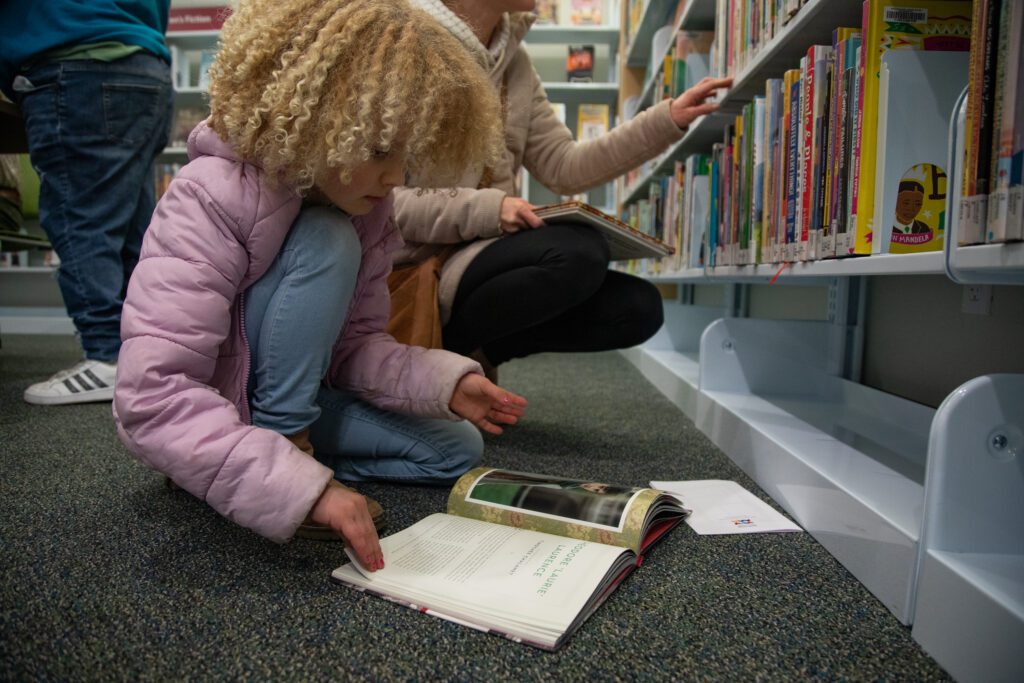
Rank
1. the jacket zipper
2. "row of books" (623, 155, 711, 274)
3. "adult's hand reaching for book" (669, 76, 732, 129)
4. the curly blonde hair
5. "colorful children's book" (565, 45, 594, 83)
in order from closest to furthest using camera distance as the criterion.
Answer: the curly blonde hair < the jacket zipper < "adult's hand reaching for book" (669, 76, 732, 129) < "row of books" (623, 155, 711, 274) < "colorful children's book" (565, 45, 594, 83)

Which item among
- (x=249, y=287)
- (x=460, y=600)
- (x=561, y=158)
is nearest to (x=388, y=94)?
(x=249, y=287)

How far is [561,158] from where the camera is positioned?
1382 mm

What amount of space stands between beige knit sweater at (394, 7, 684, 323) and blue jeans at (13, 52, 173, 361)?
0.78m

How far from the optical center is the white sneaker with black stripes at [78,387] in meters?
1.44

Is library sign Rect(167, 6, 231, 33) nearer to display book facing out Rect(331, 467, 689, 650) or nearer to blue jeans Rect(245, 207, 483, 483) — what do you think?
blue jeans Rect(245, 207, 483, 483)

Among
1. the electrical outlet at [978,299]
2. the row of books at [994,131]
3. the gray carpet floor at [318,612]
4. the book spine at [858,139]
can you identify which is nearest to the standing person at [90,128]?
the gray carpet floor at [318,612]

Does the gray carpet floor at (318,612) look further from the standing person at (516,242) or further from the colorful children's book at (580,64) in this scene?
the colorful children's book at (580,64)

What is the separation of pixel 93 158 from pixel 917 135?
154 cm

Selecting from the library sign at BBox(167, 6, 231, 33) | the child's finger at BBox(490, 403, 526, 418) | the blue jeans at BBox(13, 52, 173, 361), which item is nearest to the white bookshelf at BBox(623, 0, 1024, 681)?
the child's finger at BBox(490, 403, 526, 418)

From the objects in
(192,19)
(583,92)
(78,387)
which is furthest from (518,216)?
(192,19)

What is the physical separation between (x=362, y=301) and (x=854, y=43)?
2.32 ft

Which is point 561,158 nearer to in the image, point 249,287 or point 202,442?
point 249,287

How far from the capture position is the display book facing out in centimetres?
55

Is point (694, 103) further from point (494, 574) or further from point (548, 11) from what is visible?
point (548, 11)
